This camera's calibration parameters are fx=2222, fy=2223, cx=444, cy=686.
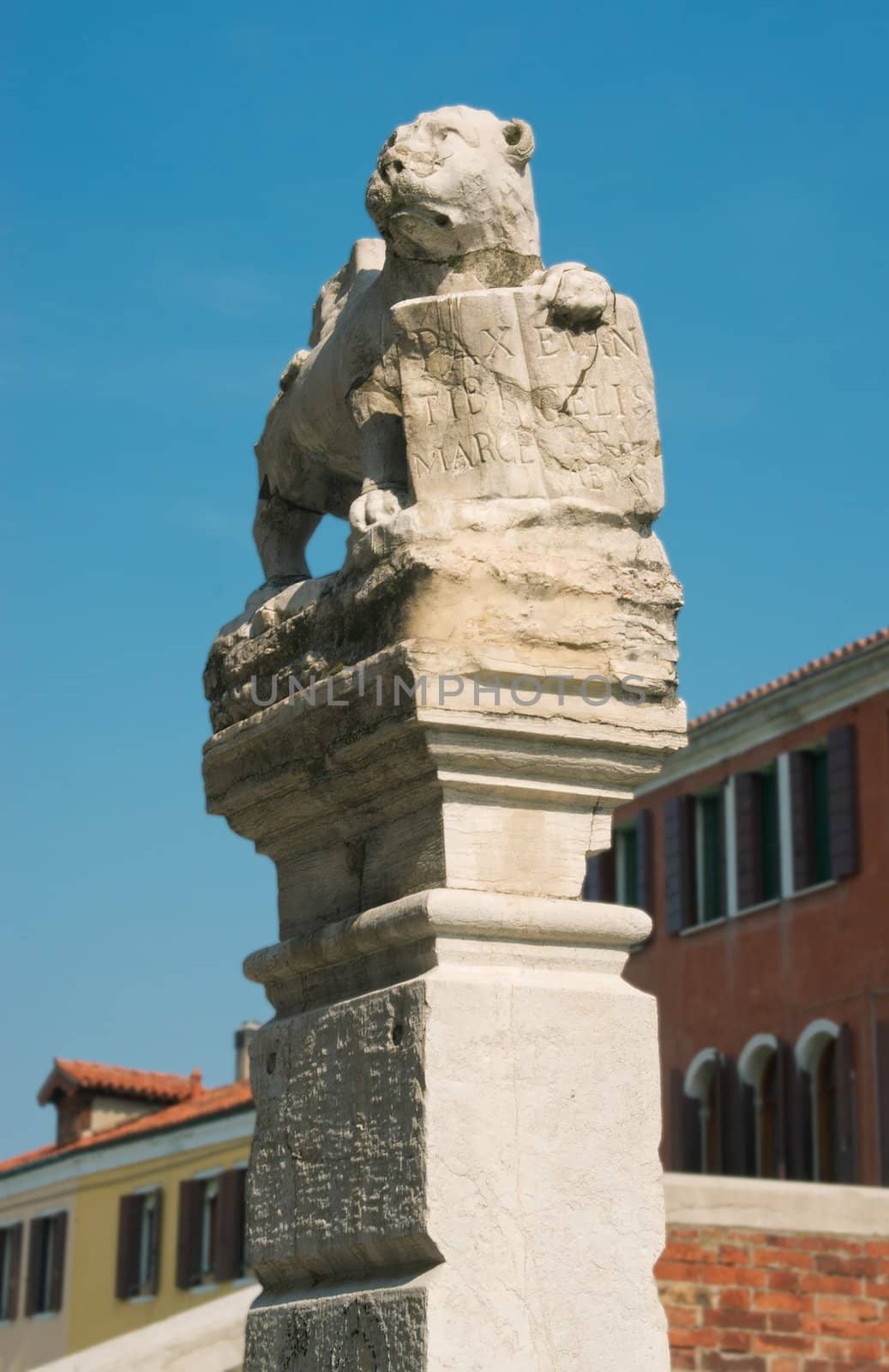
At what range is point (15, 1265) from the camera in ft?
105

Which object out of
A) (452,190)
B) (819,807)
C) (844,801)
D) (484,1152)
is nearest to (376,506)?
(452,190)

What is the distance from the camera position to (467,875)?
3600 mm

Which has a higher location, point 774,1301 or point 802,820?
point 802,820

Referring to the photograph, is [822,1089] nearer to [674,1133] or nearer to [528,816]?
[674,1133]

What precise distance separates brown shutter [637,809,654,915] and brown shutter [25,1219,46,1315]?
11624 millimetres

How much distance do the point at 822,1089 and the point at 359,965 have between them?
58.6ft

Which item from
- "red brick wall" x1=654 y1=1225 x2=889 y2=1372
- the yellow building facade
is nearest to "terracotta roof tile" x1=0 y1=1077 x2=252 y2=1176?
the yellow building facade

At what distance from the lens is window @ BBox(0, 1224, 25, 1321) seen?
104 feet

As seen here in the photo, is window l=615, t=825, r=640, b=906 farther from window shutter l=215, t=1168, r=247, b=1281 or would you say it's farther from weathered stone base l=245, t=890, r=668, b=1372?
weathered stone base l=245, t=890, r=668, b=1372

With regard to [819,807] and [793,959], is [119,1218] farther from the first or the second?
[819,807]

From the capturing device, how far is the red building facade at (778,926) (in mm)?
20391

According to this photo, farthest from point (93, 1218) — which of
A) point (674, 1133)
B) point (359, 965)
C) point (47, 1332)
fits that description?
point (359, 965)

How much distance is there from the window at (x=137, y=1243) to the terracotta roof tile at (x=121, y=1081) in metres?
2.80

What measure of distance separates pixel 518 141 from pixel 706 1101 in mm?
19841
